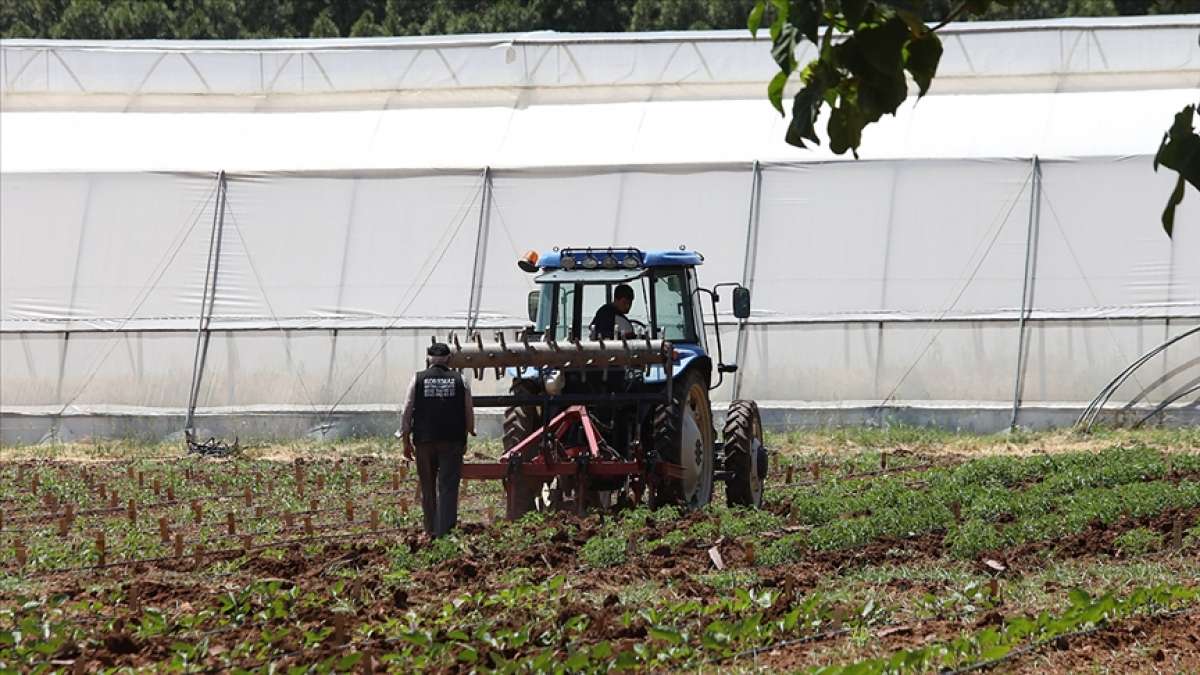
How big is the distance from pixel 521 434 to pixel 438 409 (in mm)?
1510

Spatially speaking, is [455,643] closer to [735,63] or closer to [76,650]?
[76,650]

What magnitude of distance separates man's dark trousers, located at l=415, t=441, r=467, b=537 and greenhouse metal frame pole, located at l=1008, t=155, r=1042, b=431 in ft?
42.9

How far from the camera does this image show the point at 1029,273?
26.4 m

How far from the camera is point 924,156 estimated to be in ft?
90.5

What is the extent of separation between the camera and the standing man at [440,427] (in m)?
14.6

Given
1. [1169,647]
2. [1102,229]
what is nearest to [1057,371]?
[1102,229]

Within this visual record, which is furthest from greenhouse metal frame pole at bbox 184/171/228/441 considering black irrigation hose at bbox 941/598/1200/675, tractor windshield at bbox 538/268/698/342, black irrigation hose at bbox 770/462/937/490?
black irrigation hose at bbox 941/598/1200/675

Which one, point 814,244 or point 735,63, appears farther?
point 735,63

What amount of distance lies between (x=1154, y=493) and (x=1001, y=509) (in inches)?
60.8

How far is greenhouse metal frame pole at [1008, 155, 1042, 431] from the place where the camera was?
85.6 feet

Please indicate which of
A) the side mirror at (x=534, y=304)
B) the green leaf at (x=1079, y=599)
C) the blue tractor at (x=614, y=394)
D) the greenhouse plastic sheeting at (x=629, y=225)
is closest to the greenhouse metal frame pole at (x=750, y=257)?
the greenhouse plastic sheeting at (x=629, y=225)

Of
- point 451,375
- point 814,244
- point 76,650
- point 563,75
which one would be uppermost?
point 563,75

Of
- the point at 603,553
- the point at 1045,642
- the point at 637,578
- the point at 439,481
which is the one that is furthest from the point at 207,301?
the point at 1045,642

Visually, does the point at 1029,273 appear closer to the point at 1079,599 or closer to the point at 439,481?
the point at 439,481
